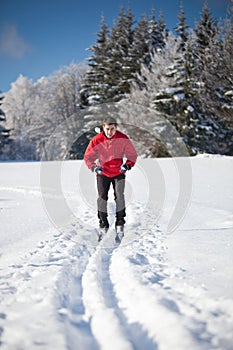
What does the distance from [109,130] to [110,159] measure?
0.46 meters

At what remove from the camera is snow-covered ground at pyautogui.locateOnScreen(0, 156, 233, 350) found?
1.60m

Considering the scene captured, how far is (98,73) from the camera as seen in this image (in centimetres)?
2572

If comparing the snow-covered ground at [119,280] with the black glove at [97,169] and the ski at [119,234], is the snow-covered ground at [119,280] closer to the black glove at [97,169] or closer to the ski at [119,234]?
the ski at [119,234]

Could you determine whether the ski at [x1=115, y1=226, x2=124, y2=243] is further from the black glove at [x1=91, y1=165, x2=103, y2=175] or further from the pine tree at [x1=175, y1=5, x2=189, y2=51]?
the pine tree at [x1=175, y1=5, x2=189, y2=51]

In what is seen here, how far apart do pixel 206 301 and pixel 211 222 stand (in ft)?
8.69

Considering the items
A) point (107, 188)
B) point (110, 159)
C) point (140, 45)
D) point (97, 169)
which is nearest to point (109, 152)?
point (110, 159)

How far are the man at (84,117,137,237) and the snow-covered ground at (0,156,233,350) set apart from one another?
60cm

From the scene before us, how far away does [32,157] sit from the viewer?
1131 inches

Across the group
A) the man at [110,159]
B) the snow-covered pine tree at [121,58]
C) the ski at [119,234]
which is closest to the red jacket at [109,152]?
the man at [110,159]

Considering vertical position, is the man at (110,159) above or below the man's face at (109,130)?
below

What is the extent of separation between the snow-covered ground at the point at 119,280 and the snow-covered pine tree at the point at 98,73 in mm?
20771

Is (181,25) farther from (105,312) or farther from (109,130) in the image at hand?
(105,312)

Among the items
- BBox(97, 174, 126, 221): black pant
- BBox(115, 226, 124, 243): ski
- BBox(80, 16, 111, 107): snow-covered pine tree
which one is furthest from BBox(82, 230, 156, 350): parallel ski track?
BBox(80, 16, 111, 107): snow-covered pine tree

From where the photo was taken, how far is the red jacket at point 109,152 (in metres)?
4.00
